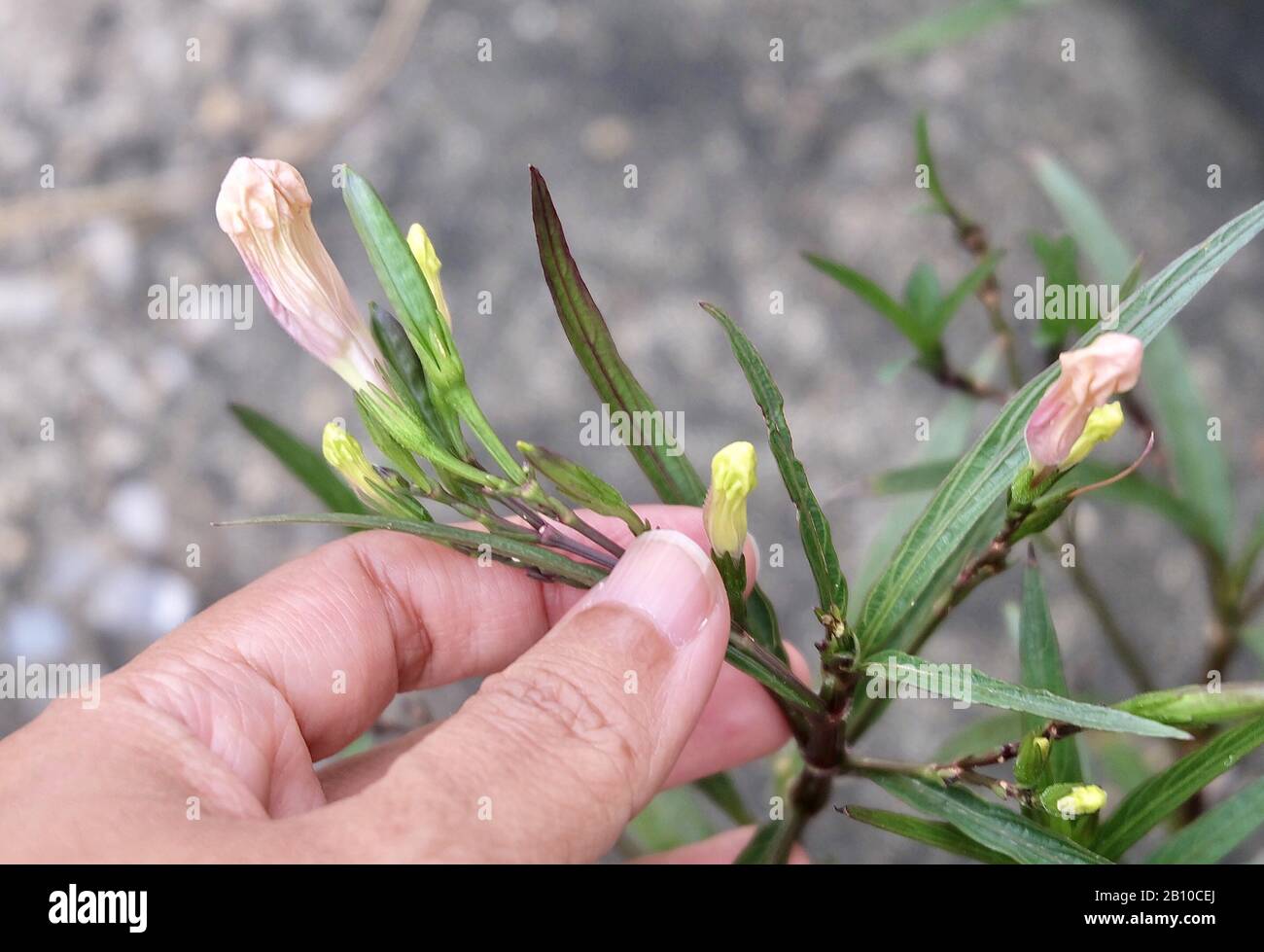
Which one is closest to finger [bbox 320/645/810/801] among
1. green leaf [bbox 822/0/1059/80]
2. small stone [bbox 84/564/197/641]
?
green leaf [bbox 822/0/1059/80]

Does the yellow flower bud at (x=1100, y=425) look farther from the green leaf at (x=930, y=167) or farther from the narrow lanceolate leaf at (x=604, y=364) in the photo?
the green leaf at (x=930, y=167)

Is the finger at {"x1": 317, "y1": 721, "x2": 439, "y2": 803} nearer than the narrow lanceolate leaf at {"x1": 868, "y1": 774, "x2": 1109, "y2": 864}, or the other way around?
the narrow lanceolate leaf at {"x1": 868, "y1": 774, "x2": 1109, "y2": 864}

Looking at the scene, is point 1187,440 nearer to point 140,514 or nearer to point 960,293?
point 960,293

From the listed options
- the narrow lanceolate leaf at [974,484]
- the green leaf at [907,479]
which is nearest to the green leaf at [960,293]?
the green leaf at [907,479]

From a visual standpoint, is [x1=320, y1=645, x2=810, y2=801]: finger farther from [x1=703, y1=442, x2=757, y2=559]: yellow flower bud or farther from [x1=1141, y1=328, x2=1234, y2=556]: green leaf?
[x1=1141, y1=328, x2=1234, y2=556]: green leaf

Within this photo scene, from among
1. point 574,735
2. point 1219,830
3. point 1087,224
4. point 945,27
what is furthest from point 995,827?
point 945,27
